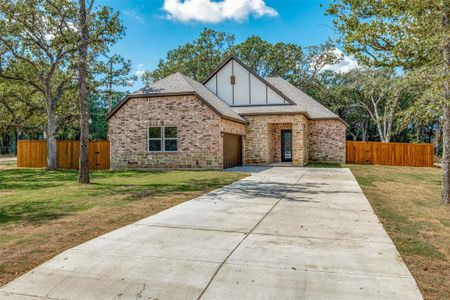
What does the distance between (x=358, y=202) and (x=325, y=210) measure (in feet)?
4.95

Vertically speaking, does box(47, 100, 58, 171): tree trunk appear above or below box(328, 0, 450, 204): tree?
below

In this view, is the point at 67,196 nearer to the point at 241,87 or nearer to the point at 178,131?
the point at 178,131

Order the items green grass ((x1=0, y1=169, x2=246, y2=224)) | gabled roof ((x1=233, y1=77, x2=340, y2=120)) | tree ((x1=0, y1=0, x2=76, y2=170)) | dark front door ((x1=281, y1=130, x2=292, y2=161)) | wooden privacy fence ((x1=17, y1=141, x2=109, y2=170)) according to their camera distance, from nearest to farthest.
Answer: green grass ((x1=0, y1=169, x2=246, y2=224)), tree ((x1=0, y1=0, x2=76, y2=170)), wooden privacy fence ((x1=17, y1=141, x2=109, y2=170)), gabled roof ((x1=233, y1=77, x2=340, y2=120)), dark front door ((x1=281, y1=130, x2=292, y2=161))

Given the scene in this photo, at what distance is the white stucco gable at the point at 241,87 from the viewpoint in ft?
78.1

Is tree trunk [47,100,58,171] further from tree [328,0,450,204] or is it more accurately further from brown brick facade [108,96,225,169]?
tree [328,0,450,204]

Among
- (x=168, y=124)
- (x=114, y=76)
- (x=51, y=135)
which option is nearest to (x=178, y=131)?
(x=168, y=124)

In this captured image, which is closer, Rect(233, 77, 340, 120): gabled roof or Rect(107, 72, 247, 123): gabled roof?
Rect(107, 72, 247, 123): gabled roof

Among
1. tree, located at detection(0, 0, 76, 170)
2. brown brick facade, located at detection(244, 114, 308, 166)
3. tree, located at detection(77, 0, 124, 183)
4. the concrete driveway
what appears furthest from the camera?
brown brick facade, located at detection(244, 114, 308, 166)

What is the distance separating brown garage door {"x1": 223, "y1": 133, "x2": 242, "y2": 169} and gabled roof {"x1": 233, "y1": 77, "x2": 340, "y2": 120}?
7.01 feet

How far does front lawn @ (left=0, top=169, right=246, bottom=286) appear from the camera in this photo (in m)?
4.99

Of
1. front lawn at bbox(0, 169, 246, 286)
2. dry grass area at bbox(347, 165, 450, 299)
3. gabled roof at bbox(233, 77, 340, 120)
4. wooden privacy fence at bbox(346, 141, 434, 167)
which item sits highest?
gabled roof at bbox(233, 77, 340, 120)

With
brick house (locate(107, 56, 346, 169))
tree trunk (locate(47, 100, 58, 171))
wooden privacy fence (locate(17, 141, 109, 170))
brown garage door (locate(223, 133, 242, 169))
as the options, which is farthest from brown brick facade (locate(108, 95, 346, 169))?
tree trunk (locate(47, 100, 58, 171))

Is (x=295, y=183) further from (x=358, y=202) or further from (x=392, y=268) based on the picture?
(x=392, y=268)

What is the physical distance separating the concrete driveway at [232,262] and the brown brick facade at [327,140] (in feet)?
63.6
